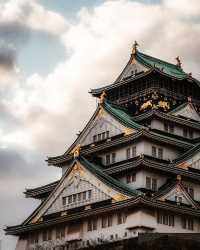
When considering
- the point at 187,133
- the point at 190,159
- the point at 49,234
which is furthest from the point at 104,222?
the point at 187,133

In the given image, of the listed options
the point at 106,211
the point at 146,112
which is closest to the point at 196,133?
the point at 146,112

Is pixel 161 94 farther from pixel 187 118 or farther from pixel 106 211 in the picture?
pixel 106 211

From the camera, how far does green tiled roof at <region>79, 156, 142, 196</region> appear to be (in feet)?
213

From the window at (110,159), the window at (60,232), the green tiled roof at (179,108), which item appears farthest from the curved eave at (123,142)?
the window at (60,232)

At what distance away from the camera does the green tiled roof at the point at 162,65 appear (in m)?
80.3

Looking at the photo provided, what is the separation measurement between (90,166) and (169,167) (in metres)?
7.75

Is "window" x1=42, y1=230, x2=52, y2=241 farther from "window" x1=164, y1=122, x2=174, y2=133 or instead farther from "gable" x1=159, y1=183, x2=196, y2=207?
"window" x1=164, y1=122, x2=174, y2=133

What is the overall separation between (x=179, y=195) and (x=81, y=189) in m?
9.71

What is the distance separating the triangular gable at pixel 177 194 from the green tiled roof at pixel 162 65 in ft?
52.1

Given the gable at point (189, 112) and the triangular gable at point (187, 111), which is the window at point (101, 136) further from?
the gable at point (189, 112)

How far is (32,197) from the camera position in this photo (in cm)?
7900

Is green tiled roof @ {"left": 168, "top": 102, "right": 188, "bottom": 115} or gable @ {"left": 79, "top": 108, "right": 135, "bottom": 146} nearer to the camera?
gable @ {"left": 79, "top": 108, "right": 135, "bottom": 146}

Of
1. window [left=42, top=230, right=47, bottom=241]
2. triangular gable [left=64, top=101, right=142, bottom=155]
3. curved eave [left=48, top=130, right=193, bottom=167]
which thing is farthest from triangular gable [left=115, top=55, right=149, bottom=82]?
window [left=42, top=230, right=47, bottom=241]

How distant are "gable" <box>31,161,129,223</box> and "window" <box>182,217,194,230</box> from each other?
7248mm
